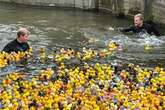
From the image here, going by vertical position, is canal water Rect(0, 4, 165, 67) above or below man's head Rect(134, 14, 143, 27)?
below

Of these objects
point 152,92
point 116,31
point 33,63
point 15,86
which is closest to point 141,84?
point 152,92

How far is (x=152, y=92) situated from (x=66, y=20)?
12895 mm

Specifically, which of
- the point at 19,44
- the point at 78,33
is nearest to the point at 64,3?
the point at 78,33

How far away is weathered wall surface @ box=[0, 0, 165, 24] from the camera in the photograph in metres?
21.8

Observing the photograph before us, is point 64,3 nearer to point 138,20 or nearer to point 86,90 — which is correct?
point 138,20

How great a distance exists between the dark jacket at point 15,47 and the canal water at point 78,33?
153 centimetres

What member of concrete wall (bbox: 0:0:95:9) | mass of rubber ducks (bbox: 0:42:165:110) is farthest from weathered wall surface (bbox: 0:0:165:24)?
mass of rubber ducks (bbox: 0:42:165:110)

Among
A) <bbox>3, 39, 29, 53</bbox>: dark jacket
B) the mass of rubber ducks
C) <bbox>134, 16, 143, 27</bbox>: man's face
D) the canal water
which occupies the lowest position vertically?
the canal water

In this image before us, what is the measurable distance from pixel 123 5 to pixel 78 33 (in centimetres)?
538

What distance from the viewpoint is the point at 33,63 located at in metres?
14.5

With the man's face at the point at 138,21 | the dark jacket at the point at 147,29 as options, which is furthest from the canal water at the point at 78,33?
the man's face at the point at 138,21

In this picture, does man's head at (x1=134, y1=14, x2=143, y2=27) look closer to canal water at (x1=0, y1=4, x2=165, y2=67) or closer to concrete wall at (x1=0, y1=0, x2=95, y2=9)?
canal water at (x1=0, y1=4, x2=165, y2=67)

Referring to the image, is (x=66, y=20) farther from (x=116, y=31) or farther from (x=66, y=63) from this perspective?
(x=66, y=63)

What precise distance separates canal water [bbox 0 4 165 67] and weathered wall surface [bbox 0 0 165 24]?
1.70 ft
